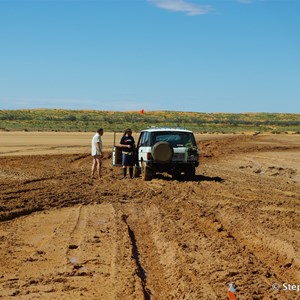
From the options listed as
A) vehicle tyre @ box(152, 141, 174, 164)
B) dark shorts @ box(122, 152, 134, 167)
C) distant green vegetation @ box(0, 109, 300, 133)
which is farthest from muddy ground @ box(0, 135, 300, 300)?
distant green vegetation @ box(0, 109, 300, 133)

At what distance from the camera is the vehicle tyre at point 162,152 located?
65.7 ft

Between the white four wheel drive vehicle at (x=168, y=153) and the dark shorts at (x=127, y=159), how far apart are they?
30cm

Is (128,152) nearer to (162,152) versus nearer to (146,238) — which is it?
(162,152)

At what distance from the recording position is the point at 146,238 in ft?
35.9

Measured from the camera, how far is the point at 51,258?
9.30 metres

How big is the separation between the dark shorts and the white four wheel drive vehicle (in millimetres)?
299

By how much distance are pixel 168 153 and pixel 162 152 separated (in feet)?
0.60

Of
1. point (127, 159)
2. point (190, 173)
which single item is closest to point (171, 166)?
point (190, 173)

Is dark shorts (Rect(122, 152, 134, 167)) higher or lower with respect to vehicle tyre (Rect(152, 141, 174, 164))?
lower

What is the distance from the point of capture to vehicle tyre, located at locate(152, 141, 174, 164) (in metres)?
20.0

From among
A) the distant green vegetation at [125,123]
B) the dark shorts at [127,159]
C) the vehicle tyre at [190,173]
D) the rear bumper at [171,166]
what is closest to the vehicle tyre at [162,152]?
the rear bumper at [171,166]

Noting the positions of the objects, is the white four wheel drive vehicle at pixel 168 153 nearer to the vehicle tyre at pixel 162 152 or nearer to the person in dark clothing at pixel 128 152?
the vehicle tyre at pixel 162 152

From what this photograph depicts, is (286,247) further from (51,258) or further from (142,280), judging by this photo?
(51,258)

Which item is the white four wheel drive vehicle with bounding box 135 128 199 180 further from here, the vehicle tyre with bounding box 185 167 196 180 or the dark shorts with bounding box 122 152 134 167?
the dark shorts with bounding box 122 152 134 167
